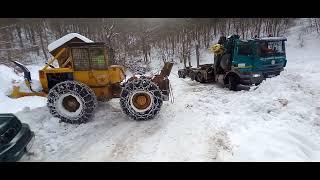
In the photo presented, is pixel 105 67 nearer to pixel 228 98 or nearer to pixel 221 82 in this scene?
pixel 228 98

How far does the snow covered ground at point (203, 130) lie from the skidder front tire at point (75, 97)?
0.77 ft

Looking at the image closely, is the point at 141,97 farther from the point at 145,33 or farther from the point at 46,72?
the point at 145,33

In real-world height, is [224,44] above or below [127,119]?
above

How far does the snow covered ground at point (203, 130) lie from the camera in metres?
5.38

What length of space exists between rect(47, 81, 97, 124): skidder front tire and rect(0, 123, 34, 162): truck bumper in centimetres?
194

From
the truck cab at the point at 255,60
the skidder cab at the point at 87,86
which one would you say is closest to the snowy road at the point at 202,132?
the skidder cab at the point at 87,86

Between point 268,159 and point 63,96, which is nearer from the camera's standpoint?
point 268,159

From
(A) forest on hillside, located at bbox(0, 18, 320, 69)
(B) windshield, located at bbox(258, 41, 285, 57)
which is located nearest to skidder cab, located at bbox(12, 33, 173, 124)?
(B) windshield, located at bbox(258, 41, 285, 57)

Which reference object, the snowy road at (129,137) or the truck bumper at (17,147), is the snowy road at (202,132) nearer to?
the snowy road at (129,137)

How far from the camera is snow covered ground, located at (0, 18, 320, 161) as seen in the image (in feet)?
17.7
